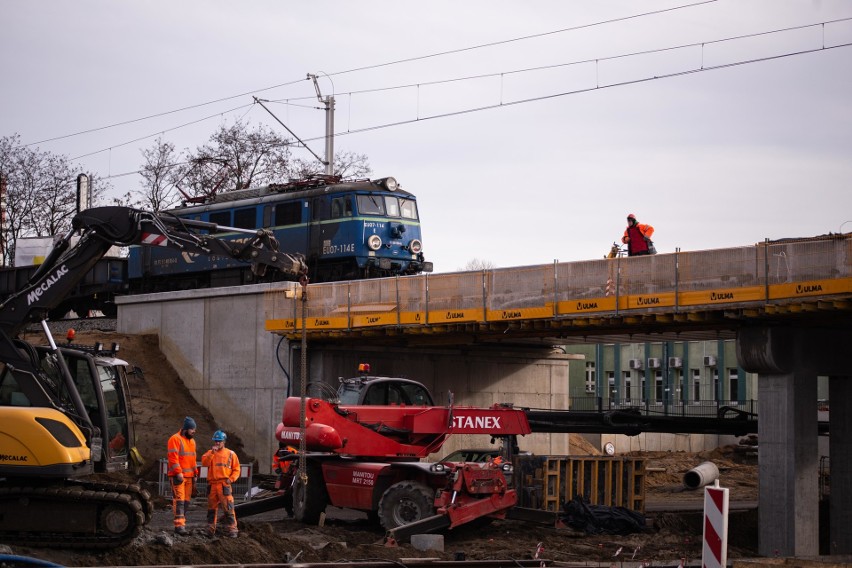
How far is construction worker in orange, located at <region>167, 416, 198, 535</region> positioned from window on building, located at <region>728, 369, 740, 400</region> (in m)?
45.9

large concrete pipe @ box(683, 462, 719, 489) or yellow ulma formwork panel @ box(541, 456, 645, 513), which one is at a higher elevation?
yellow ulma formwork panel @ box(541, 456, 645, 513)

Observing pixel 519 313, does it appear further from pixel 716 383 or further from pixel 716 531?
pixel 716 383

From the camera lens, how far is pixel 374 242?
113ft

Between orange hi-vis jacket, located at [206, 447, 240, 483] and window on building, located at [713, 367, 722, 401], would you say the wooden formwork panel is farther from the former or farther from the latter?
window on building, located at [713, 367, 722, 401]

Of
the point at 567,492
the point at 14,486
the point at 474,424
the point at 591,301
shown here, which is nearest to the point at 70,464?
the point at 14,486

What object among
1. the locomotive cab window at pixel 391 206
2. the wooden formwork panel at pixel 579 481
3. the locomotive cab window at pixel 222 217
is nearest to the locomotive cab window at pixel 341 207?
the locomotive cab window at pixel 391 206

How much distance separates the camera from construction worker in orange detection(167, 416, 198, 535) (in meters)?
16.2

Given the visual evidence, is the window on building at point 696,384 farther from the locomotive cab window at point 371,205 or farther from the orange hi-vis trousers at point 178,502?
the orange hi-vis trousers at point 178,502

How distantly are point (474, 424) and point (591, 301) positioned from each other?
6.28 m

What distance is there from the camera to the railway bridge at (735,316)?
22500 millimetres

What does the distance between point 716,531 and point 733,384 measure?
164 ft

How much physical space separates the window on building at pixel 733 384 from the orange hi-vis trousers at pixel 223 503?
45.4 m

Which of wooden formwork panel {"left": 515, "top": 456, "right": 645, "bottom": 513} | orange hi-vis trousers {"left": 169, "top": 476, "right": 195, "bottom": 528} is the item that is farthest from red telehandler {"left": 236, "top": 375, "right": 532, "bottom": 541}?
orange hi-vis trousers {"left": 169, "top": 476, "right": 195, "bottom": 528}

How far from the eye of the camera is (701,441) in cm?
5312
